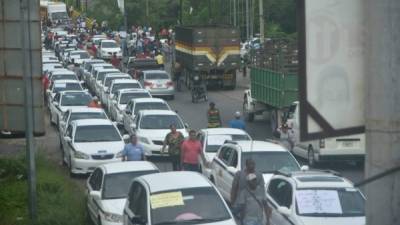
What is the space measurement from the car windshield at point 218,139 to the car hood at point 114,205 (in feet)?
21.3

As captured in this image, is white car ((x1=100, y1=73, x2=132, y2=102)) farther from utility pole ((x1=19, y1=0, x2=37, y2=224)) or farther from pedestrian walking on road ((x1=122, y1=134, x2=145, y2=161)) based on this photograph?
utility pole ((x1=19, y1=0, x2=37, y2=224))

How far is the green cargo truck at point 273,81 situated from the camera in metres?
30.3

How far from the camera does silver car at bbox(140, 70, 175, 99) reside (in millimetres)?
45875

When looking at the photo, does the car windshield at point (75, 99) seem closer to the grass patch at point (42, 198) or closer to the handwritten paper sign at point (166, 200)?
the grass patch at point (42, 198)

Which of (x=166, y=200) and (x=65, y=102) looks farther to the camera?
(x=65, y=102)

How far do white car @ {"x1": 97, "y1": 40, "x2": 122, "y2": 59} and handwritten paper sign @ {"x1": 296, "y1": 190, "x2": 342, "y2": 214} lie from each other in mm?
57797

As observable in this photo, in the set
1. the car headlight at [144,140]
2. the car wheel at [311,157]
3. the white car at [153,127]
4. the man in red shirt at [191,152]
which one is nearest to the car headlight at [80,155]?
the white car at [153,127]

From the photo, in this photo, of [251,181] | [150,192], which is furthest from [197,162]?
[150,192]

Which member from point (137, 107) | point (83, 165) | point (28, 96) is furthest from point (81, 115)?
point (28, 96)

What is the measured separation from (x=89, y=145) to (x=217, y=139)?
4018 millimetres

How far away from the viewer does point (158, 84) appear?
1809 inches

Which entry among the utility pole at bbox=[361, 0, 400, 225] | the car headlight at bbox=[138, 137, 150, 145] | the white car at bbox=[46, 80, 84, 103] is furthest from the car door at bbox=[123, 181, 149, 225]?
the white car at bbox=[46, 80, 84, 103]

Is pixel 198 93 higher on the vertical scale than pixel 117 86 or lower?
lower

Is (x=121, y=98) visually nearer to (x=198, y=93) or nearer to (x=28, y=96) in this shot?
(x=198, y=93)
